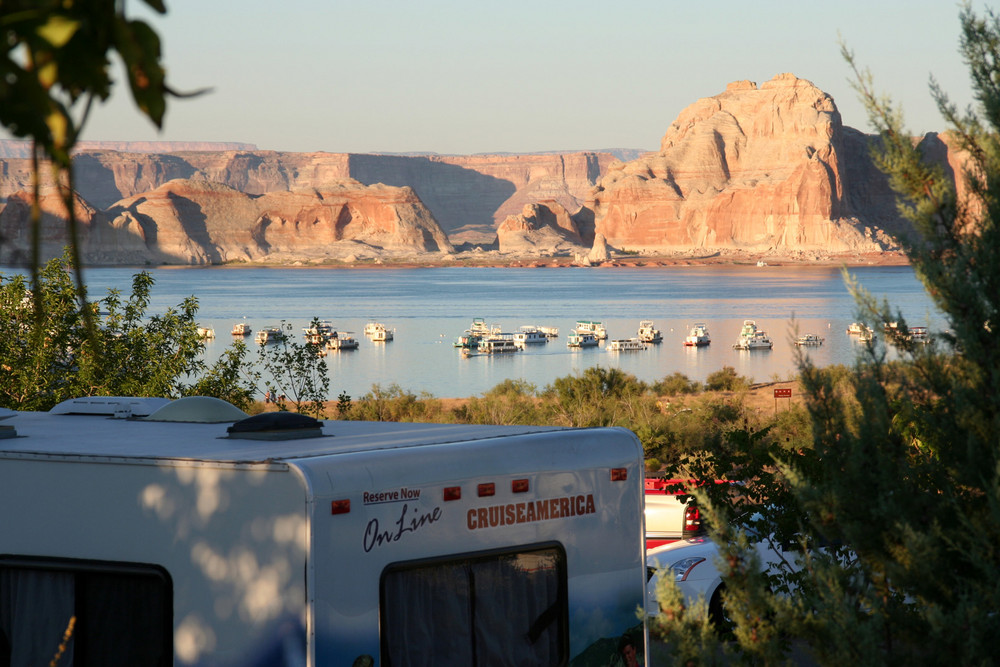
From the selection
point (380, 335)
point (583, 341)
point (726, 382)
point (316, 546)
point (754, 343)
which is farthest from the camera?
point (380, 335)

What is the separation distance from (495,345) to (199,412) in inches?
2283

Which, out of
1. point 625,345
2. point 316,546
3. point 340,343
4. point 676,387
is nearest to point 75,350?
point 316,546

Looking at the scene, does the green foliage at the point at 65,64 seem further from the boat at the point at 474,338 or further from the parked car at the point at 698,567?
the boat at the point at 474,338

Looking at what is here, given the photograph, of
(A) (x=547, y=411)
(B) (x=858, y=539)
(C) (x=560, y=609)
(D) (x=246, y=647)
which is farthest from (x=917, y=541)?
(A) (x=547, y=411)

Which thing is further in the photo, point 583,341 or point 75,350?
point 583,341

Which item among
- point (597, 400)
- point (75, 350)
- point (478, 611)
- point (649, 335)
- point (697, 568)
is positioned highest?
point (75, 350)

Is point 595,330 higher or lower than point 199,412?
lower

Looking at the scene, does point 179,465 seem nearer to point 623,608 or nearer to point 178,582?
point 178,582

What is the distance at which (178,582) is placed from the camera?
430cm

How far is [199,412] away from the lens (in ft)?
19.4

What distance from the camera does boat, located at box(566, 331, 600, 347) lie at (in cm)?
6781

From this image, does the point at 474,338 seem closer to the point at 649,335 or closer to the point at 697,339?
the point at 649,335

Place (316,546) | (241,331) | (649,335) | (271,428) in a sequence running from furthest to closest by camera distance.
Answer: (649,335) < (241,331) < (271,428) < (316,546)

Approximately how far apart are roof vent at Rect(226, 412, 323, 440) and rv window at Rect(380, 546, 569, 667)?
1003 millimetres
